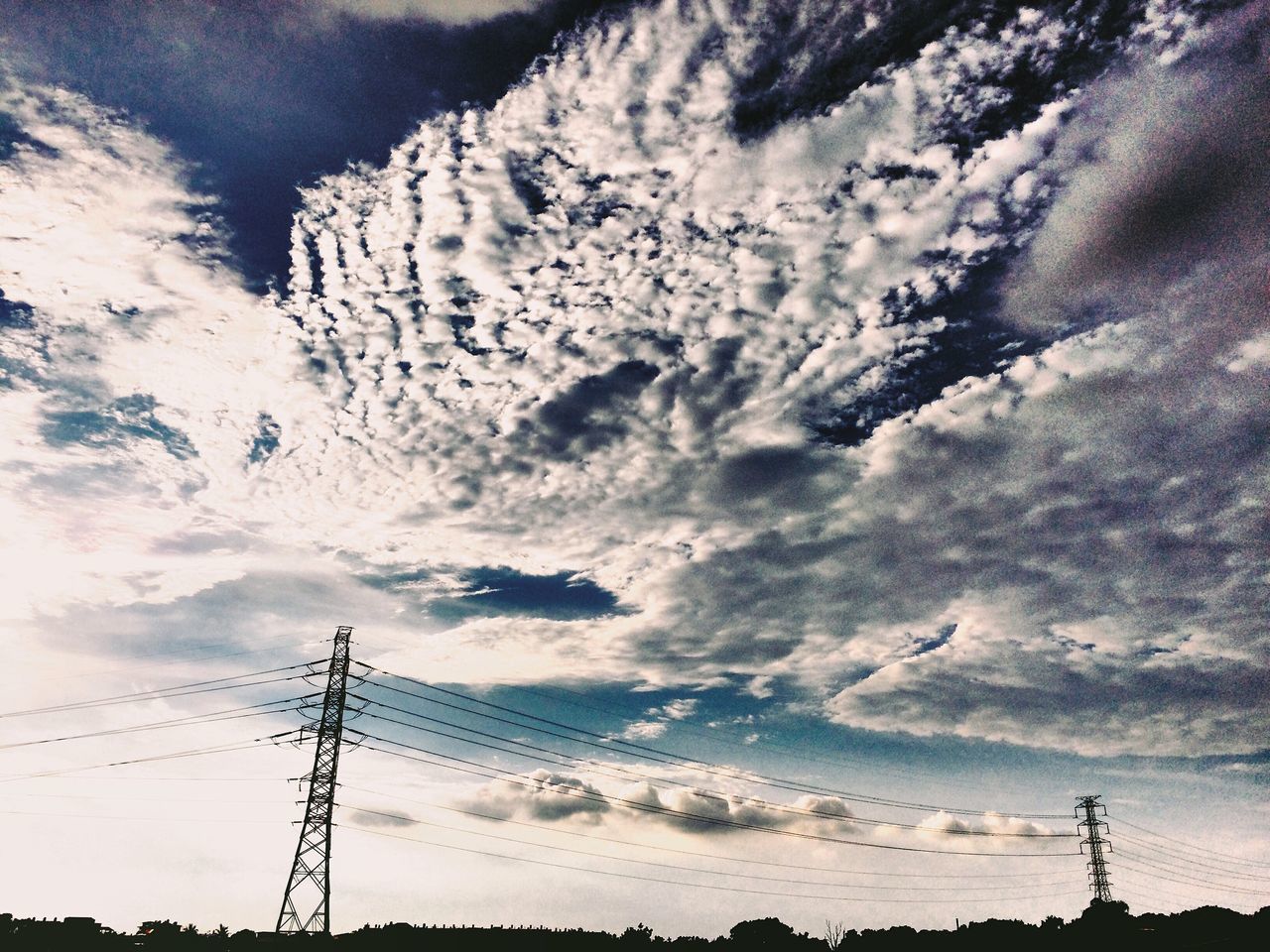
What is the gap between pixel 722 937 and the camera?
9050 cm

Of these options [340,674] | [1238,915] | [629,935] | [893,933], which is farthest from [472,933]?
[1238,915]

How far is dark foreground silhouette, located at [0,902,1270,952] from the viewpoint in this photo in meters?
53.4

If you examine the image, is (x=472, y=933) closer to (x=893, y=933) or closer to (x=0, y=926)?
(x=0, y=926)

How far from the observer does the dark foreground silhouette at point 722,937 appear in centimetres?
5344

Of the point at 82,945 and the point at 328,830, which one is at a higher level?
the point at 328,830

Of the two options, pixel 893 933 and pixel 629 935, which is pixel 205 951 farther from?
pixel 893 933

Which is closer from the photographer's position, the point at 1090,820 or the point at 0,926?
the point at 0,926

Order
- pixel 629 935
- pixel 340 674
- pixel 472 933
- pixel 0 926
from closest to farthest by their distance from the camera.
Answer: pixel 340 674
pixel 0 926
pixel 472 933
pixel 629 935

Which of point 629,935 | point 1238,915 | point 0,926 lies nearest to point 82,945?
point 0,926

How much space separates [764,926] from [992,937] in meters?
29.6

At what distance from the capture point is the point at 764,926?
102000 millimetres

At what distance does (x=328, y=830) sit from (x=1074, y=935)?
88965 mm

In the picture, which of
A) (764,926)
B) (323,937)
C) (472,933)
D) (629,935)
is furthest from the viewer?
(764,926)

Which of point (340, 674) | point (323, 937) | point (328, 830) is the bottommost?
point (323, 937)
